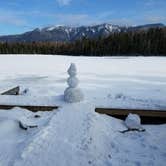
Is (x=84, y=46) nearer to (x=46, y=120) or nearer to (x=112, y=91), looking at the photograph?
(x=112, y=91)

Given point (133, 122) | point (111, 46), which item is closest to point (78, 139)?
point (133, 122)

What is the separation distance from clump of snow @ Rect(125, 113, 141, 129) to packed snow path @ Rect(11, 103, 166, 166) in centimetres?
15

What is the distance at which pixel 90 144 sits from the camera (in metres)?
4.75

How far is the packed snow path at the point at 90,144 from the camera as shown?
427cm

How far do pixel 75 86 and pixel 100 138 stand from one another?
2703mm

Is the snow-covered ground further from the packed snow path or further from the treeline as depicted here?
the treeline

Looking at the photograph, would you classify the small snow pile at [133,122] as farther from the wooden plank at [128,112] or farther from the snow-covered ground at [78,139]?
the wooden plank at [128,112]

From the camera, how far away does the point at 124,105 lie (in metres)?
7.15

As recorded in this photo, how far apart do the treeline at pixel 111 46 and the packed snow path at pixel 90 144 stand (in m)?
59.1

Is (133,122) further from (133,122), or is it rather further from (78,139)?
(78,139)

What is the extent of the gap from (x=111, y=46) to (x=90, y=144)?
6683 centimetres

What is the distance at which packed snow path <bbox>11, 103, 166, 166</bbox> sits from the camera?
14.0 ft

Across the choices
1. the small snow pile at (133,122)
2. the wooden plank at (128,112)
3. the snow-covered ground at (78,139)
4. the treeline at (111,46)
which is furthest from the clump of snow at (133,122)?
the treeline at (111,46)

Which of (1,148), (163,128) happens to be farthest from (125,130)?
(1,148)
